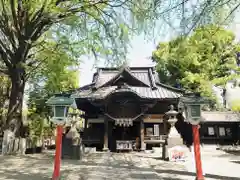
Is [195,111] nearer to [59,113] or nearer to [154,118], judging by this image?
[59,113]

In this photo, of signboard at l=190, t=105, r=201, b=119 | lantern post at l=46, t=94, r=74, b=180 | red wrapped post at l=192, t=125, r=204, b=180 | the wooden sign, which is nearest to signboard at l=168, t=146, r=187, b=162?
red wrapped post at l=192, t=125, r=204, b=180

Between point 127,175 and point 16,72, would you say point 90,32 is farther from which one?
point 127,175

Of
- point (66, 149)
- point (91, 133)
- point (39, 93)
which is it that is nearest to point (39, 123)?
point (39, 93)

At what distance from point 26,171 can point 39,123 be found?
15.1 metres

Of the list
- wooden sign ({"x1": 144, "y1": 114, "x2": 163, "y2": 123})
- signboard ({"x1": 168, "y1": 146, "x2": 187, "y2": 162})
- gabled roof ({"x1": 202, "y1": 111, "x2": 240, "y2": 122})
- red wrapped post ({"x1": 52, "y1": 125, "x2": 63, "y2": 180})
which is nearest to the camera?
red wrapped post ({"x1": 52, "y1": 125, "x2": 63, "y2": 180})

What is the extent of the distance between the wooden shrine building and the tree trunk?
4.17 meters

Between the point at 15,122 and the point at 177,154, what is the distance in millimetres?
8934

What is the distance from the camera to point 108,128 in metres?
17.4

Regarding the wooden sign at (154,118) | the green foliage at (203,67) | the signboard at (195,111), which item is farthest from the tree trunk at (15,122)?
the green foliage at (203,67)

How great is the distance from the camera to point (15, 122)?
489 inches

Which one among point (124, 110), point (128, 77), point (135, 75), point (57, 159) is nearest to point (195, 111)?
point (57, 159)

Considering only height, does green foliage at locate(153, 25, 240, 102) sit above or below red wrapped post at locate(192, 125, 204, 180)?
above

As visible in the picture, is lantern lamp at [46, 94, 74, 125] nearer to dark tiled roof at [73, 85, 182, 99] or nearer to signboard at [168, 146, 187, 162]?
signboard at [168, 146, 187, 162]

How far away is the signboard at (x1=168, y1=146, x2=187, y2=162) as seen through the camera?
10.9 m
